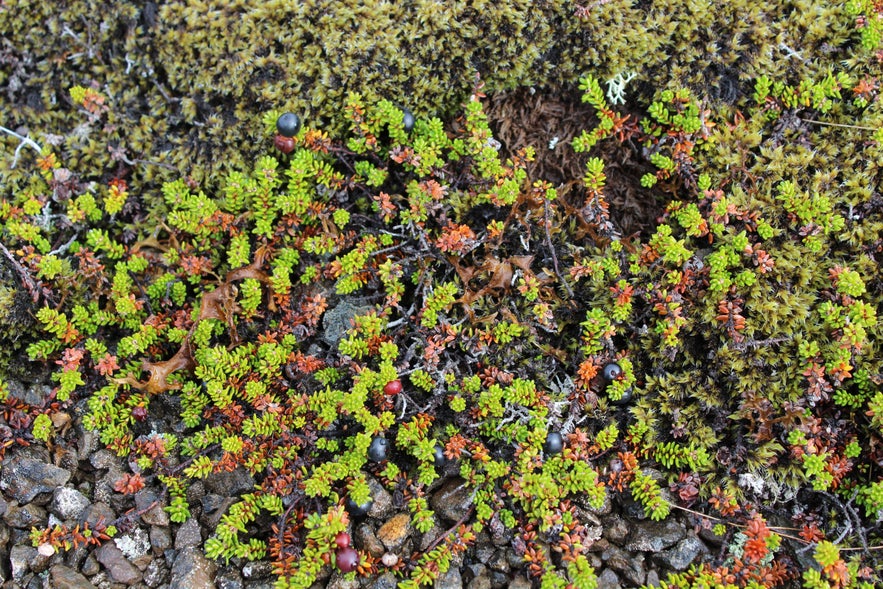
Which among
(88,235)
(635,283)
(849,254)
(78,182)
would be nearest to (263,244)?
(88,235)

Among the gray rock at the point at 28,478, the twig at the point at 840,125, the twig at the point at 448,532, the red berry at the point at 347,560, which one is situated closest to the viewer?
the red berry at the point at 347,560

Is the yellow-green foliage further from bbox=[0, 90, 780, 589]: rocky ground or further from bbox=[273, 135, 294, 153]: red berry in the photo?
bbox=[0, 90, 780, 589]: rocky ground

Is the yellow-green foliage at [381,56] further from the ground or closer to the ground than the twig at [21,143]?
further from the ground

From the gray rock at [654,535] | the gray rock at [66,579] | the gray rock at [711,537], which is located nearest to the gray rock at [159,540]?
the gray rock at [66,579]

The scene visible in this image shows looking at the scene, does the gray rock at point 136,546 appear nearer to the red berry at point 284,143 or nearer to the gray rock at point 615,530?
the red berry at point 284,143

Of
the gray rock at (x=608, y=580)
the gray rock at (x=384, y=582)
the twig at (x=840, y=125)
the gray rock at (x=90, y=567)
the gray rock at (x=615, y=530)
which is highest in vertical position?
the twig at (x=840, y=125)

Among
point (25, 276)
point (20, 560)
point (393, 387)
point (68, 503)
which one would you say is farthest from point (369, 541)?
point (25, 276)

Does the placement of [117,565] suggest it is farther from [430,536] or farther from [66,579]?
[430,536]
